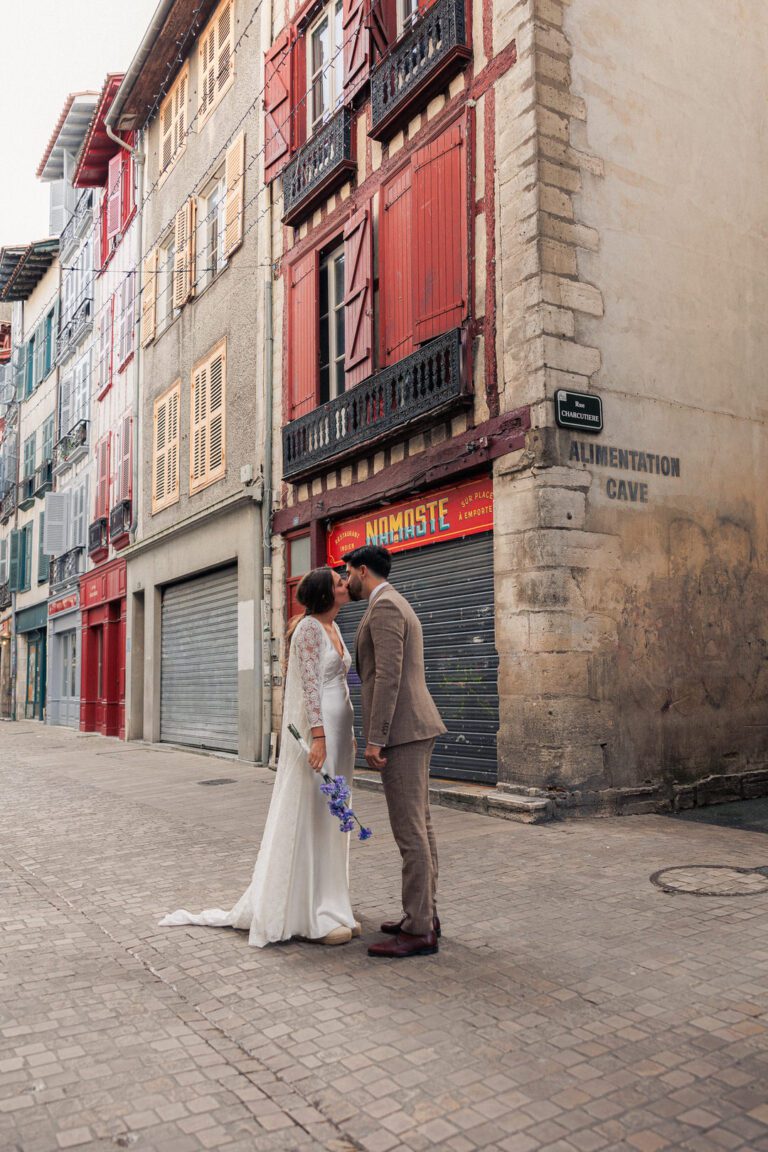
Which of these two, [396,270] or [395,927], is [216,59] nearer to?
[396,270]

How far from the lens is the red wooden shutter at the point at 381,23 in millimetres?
10758

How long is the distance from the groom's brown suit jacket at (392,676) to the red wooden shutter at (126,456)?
619 inches

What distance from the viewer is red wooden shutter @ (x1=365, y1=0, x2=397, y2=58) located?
10758mm

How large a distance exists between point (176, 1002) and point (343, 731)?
1449 mm

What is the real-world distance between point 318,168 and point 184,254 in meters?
5.57

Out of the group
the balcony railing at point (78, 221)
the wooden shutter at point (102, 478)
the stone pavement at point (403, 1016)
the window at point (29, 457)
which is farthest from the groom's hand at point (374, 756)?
the window at point (29, 457)

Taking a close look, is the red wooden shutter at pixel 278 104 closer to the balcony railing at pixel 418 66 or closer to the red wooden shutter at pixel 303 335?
the red wooden shutter at pixel 303 335

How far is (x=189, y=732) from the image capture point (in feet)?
53.0

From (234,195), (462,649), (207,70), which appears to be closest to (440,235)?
(462,649)

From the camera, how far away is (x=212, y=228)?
16062 mm

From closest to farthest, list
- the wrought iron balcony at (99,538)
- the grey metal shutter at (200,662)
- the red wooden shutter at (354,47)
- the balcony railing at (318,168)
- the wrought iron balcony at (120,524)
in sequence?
1. the red wooden shutter at (354,47)
2. the balcony railing at (318,168)
3. the grey metal shutter at (200,662)
4. the wrought iron balcony at (120,524)
5. the wrought iron balcony at (99,538)

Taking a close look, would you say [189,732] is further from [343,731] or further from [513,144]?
[343,731]

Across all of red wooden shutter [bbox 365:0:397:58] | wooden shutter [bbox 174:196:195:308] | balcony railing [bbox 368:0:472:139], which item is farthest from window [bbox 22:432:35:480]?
balcony railing [bbox 368:0:472:139]

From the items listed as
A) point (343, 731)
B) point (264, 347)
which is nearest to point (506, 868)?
point (343, 731)
